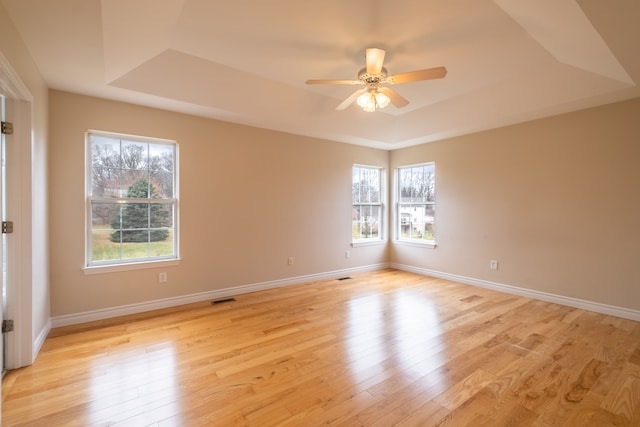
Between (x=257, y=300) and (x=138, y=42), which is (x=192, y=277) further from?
(x=138, y=42)

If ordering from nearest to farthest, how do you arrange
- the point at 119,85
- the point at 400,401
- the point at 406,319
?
the point at 400,401 → the point at 119,85 → the point at 406,319

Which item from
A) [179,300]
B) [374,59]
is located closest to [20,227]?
[179,300]

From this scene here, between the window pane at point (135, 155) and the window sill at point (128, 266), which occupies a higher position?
the window pane at point (135, 155)

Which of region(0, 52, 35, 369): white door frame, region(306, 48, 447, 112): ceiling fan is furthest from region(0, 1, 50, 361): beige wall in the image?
region(306, 48, 447, 112): ceiling fan

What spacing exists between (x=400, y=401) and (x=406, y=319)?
1.42 metres

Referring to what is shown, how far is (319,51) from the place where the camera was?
113 inches

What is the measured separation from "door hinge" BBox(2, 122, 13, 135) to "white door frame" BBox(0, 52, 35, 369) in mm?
21

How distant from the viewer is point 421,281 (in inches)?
190

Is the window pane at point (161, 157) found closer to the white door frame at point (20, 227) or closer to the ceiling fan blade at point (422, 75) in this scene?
the white door frame at point (20, 227)

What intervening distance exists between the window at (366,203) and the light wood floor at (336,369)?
7.05 feet

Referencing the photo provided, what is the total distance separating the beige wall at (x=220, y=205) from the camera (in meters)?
3.03

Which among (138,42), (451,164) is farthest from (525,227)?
(138,42)

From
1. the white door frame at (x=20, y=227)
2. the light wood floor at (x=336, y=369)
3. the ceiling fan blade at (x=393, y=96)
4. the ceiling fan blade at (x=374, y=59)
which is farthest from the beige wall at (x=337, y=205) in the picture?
the ceiling fan blade at (x=374, y=59)

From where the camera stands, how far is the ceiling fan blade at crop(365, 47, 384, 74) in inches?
95.6
